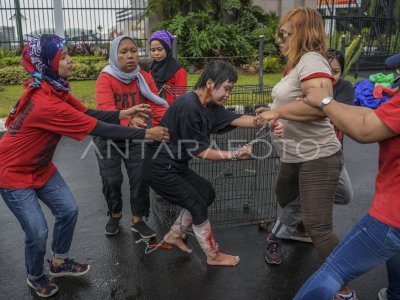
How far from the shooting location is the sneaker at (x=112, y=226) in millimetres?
4430

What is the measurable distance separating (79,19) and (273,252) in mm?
15600

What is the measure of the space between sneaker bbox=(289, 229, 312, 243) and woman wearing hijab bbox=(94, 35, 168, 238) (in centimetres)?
137

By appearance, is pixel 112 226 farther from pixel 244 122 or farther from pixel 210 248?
pixel 244 122

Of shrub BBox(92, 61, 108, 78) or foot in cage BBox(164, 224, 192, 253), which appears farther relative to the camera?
shrub BBox(92, 61, 108, 78)

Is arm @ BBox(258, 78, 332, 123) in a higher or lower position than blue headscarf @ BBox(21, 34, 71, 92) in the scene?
lower

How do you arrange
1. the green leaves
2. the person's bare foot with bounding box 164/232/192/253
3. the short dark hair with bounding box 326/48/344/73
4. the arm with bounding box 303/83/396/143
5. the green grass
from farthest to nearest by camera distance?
the green leaves → the green grass → the person's bare foot with bounding box 164/232/192/253 → the short dark hair with bounding box 326/48/344/73 → the arm with bounding box 303/83/396/143

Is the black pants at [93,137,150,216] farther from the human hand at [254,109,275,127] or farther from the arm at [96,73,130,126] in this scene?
the human hand at [254,109,275,127]

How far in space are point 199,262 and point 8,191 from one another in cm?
174

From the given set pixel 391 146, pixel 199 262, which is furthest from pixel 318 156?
pixel 199 262

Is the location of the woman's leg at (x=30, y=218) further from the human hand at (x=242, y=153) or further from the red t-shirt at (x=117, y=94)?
the human hand at (x=242, y=153)

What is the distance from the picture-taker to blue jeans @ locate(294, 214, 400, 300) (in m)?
2.27

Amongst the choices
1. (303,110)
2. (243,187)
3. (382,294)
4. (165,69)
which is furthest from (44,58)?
(382,294)

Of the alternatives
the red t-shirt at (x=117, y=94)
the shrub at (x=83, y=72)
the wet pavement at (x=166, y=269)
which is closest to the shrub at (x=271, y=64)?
the shrub at (x=83, y=72)

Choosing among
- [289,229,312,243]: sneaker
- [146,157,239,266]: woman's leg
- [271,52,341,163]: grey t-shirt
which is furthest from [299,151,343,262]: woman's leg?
[289,229,312,243]: sneaker
